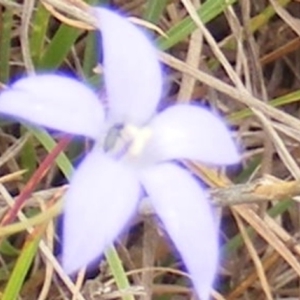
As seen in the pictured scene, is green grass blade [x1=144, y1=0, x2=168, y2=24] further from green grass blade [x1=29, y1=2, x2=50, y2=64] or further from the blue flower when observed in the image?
the blue flower

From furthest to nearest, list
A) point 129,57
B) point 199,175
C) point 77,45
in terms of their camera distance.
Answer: point 77,45 < point 199,175 < point 129,57

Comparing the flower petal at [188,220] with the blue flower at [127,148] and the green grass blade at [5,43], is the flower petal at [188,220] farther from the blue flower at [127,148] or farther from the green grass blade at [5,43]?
the green grass blade at [5,43]

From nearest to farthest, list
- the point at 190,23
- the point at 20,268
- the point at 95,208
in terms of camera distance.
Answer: the point at 95,208, the point at 20,268, the point at 190,23

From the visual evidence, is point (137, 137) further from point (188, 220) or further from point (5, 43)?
point (5, 43)

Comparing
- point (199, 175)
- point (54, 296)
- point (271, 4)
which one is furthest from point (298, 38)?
point (54, 296)

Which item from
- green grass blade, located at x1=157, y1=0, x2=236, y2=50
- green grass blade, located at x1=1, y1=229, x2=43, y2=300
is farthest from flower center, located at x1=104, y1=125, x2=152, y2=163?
green grass blade, located at x1=157, y1=0, x2=236, y2=50

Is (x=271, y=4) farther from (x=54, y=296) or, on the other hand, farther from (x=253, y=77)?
(x=54, y=296)

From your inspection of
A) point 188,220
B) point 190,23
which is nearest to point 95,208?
point 188,220

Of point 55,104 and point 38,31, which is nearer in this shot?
point 55,104
